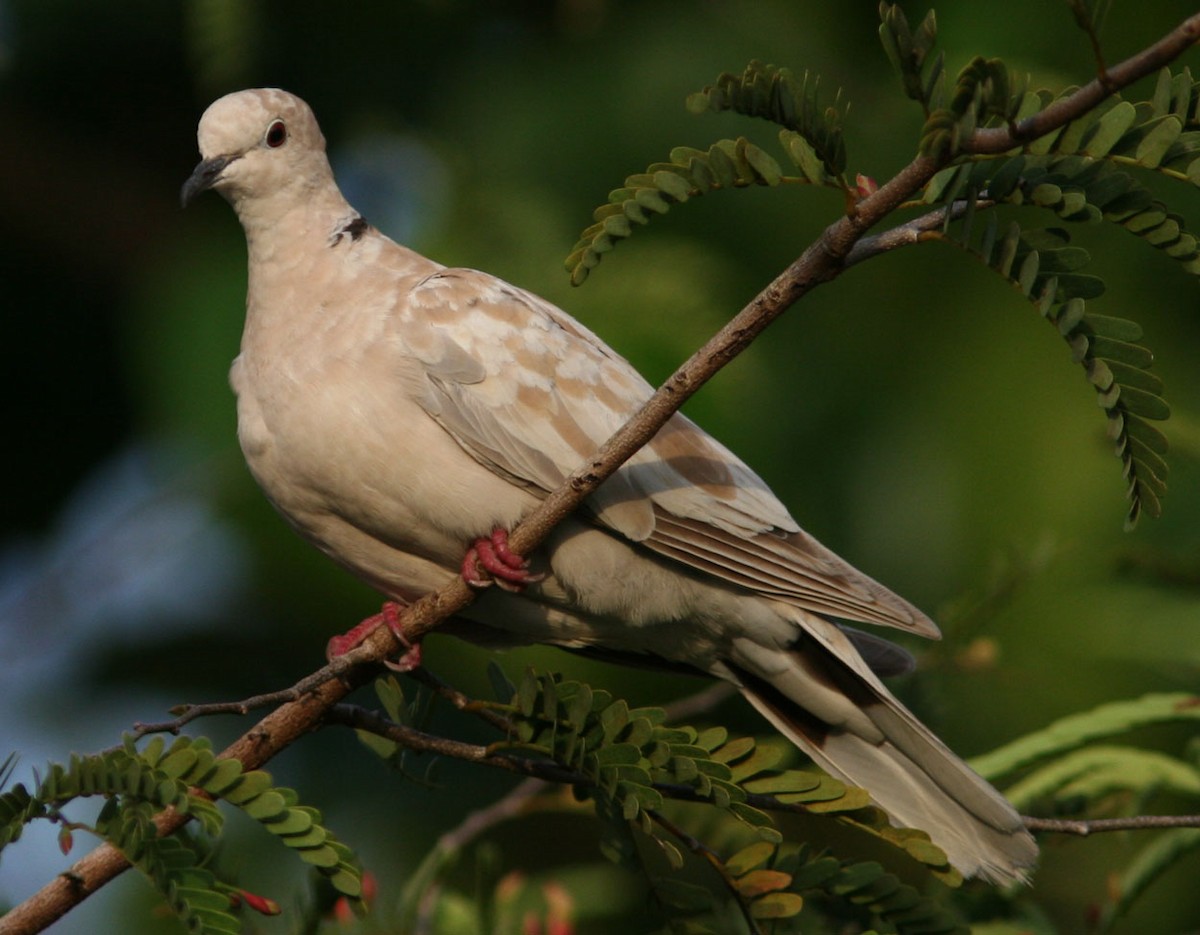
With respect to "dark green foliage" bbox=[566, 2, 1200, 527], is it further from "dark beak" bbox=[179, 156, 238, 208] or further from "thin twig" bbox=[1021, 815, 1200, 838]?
"dark beak" bbox=[179, 156, 238, 208]

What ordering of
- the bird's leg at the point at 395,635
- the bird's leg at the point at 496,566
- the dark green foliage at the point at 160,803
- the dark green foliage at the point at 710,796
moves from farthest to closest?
1. the bird's leg at the point at 496,566
2. the bird's leg at the point at 395,635
3. the dark green foliage at the point at 710,796
4. the dark green foliage at the point at 160,803

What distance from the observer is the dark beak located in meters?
3.24

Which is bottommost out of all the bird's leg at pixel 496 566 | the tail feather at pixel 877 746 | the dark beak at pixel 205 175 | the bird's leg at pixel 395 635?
the tail feather at pixel 877 746

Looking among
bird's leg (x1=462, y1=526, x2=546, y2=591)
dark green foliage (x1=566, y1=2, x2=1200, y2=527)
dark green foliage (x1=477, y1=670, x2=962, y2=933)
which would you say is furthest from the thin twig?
bird's leg (x1=462, y1=526, x2=546, y2=591)

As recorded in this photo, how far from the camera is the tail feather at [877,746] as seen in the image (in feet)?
8.98

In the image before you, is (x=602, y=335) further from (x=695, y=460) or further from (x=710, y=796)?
(x=710, y=796)

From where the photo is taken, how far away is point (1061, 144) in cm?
167

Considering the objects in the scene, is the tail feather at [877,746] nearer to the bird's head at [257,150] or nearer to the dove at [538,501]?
the dove at [538,501]

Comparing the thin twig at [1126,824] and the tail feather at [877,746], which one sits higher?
the thin twig at [1126,824]

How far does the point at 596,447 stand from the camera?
10.2ft

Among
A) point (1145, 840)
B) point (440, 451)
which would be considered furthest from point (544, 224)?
point (1145, 840)

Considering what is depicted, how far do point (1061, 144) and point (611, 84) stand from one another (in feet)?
14.7

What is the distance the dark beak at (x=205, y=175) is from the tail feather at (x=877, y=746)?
1.50 metres

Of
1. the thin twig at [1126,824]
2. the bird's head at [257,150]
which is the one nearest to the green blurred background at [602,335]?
the bird's head at [257,150]
